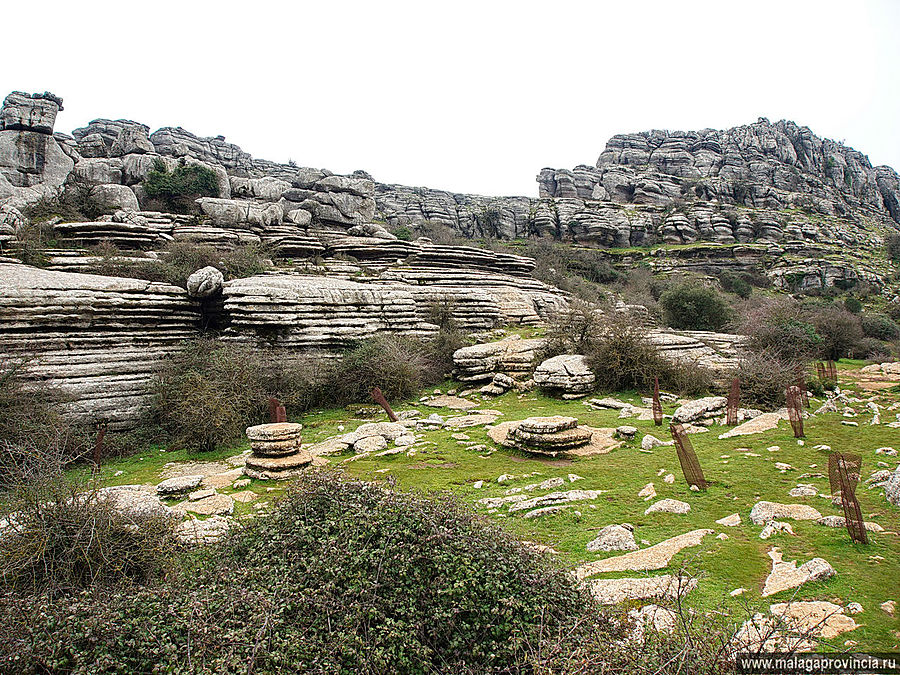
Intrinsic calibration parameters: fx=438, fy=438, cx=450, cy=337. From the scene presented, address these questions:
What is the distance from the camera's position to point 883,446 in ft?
21.6

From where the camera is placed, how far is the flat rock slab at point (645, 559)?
3.85 m

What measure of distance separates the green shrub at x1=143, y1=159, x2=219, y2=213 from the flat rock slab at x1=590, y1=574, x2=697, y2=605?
2904cm

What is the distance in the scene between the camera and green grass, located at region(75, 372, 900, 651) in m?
3.25

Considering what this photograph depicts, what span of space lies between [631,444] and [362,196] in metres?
27.4

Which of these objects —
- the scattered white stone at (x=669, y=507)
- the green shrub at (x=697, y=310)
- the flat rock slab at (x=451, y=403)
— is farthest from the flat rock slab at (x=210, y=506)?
the green shrub at (x=697, y=310)

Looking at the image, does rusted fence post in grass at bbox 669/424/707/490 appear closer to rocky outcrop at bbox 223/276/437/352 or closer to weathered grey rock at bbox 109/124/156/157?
rocky outcrop at bbox 223/276/437/352

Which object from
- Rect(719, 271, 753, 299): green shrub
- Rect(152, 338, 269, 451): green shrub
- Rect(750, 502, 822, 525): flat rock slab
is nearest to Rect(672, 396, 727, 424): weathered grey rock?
Rect(750, 502, 822, 525): flat rock slab

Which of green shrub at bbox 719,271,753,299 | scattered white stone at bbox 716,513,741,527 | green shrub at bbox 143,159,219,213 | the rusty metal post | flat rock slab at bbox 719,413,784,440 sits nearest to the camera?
scattered white stone at bbox 716,513,741,527

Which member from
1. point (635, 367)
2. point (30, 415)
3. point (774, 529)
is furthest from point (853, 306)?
point (30, 415)

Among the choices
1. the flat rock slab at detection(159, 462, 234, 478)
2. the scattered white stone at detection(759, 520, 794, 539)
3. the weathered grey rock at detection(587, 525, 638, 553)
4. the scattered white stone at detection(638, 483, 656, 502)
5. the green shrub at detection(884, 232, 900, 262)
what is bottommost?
the flat rock slab at detection(159, 462, 234, 478)

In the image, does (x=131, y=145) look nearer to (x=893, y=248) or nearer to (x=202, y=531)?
(x=202, y=531)

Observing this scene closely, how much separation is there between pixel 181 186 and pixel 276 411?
78.4 feet

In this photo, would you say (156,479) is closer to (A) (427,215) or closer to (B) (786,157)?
(A) (427,215)

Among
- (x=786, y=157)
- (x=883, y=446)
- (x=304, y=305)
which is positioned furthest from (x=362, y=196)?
(x=786, y=157)
